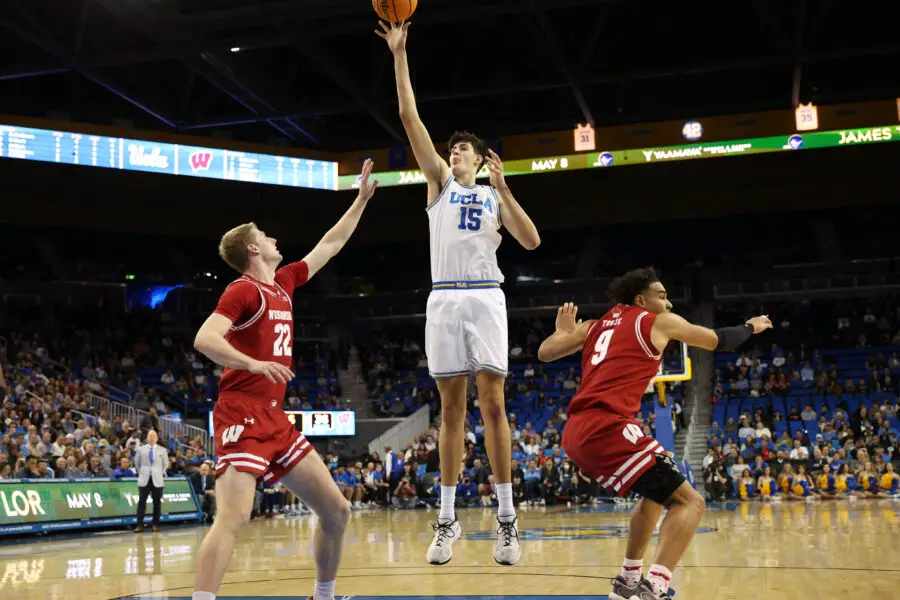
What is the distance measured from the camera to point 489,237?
6.46m

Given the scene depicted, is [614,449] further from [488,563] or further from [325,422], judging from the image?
[325,422]

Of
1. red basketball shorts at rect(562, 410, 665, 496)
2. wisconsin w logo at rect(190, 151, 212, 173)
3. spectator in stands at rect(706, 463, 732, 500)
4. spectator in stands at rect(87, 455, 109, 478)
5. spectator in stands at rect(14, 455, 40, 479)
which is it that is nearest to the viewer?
red basketball shorts at rect(562, 410, 665, 496)

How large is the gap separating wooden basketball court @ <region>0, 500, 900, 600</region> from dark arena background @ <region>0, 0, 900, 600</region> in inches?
17.1

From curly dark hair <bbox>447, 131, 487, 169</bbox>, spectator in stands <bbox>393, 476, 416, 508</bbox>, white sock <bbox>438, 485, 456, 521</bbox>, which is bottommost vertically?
spectator in stands <bbox>393, 476, 416, 508</bbox>

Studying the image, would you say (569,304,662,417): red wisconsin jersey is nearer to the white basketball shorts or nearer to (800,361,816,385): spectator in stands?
the white basketball shorts

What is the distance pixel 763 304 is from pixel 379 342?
1422cm

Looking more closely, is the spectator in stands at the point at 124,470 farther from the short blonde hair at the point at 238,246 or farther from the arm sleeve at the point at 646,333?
the arm sleeve at the point at 646,333

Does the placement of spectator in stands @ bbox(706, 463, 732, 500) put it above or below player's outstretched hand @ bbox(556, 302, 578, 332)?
below

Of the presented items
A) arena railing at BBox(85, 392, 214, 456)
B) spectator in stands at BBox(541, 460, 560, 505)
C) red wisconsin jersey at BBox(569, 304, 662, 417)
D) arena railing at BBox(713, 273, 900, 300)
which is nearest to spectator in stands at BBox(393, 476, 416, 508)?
spectator in stands at BBox(541, 460, 560, 505)

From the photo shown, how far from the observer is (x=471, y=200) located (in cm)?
645

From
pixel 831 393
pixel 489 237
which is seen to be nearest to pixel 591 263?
pixel 831 393

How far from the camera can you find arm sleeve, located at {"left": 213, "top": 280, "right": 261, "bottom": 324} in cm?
516

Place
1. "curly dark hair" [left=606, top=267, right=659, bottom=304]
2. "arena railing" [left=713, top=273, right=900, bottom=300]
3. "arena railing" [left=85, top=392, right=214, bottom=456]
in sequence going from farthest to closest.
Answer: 1. "arena railing" [left=713, top=273, right=900, bottom=300]
2. "arena railing" [left=85, top=392, right=214, bottom=456]
3. "curly dark hair" [left=606, top=267, right=659, bottom=304]

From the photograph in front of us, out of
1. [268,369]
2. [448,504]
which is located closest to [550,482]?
[448,504]
